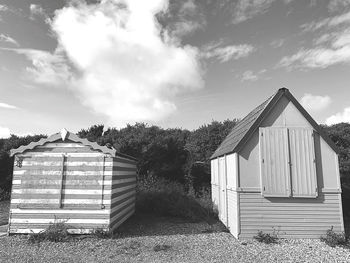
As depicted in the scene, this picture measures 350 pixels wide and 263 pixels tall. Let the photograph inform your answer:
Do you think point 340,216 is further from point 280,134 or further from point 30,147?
point 30,147

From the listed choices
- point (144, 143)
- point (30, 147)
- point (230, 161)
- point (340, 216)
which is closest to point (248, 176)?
point (230, 161)

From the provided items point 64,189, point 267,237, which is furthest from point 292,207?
point 64,189

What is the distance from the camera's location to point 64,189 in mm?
7965

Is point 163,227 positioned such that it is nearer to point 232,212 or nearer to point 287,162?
A: point 232,212

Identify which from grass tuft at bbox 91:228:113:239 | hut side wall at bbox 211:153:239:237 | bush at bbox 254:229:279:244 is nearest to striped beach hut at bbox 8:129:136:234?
grass tuft at bbox 91:228:113:239

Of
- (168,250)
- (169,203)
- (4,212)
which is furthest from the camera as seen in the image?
(4,212)

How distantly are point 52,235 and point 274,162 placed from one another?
656 centimetres

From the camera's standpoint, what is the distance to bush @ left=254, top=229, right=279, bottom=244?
24.3 ft

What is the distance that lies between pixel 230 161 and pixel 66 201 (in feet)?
16.8

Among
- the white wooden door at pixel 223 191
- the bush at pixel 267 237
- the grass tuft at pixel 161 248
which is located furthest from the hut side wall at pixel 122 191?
the bush at pixel 267 237

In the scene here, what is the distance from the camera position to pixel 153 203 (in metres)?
12.1

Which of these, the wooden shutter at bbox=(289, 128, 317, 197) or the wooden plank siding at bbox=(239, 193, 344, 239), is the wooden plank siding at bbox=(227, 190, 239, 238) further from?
the wooden shutter at bbox=(289, 128, 317, 197)

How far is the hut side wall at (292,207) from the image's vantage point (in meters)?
7.70

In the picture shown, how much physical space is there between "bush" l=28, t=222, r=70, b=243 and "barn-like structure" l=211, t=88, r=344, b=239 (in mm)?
4825
